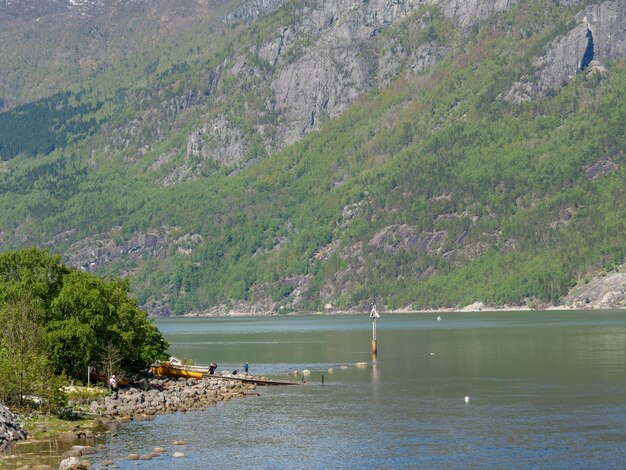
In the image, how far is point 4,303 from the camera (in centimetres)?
13838

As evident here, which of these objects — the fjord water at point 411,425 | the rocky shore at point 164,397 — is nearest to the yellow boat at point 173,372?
the rocky shore at point 164,397

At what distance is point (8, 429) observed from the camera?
344 ft

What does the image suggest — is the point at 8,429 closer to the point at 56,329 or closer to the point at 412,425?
the point at 56,329

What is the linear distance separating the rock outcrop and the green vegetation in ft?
22.7

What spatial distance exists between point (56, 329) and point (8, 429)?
33186mm

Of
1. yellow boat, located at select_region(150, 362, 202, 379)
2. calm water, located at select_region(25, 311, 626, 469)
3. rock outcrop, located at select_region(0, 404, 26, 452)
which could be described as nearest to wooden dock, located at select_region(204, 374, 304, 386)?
yellow boat, located at select_region(150, 362, 202, 379)

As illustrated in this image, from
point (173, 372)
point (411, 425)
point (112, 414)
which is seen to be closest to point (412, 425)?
point (411, 425)

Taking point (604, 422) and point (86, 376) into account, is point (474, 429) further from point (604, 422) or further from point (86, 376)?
point (86, 376)

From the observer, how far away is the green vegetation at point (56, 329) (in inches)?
4567

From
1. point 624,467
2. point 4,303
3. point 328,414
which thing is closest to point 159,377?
point 4,303

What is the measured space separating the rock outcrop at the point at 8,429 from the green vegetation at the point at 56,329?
690cm

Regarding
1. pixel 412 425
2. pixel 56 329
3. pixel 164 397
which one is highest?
pixel 56 329

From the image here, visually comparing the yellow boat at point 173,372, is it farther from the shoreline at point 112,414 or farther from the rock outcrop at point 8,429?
the rock outcrop at point 8,429

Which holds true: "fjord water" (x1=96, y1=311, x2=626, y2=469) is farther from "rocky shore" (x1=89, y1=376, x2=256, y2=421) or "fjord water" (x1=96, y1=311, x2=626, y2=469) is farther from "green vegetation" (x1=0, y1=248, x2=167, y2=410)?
"green vegetation" (x1=0, y1=248, x2=167, y2=410)
